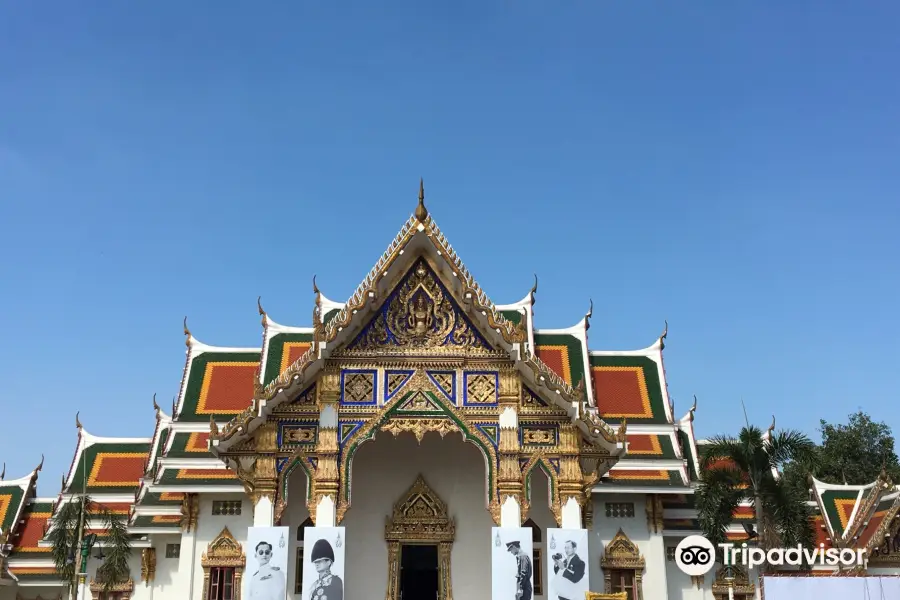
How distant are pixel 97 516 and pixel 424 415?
9261mm

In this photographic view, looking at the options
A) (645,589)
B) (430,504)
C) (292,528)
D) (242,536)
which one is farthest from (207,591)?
(645,589)

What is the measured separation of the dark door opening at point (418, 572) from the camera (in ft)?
56.6

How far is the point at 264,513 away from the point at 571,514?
5.24m

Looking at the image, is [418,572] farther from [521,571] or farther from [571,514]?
[571,514]

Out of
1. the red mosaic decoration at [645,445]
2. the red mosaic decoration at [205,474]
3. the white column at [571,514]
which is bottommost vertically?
the white column at [571,514]

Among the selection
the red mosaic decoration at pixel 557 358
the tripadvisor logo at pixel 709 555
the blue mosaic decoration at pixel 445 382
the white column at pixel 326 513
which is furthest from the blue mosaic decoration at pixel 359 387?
the red mosaic decoration at pixel 557 358

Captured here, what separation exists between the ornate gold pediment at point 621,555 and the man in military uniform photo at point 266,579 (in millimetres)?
7120

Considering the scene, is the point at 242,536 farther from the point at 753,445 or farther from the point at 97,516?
the point at 753,445

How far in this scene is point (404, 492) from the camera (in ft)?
57.8

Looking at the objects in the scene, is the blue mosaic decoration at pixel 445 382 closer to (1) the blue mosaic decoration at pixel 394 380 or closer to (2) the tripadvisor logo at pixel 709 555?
(1) the blue mosaic decoration at pixel 394 380

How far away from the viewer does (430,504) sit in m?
17.6

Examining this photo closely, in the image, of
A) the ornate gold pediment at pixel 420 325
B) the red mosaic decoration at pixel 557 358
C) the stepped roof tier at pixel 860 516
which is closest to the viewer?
the ornate gold pediment at pixel 420 325

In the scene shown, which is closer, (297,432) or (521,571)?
(521,571)

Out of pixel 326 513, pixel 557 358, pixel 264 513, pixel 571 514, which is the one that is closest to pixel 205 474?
pixel 264 513
